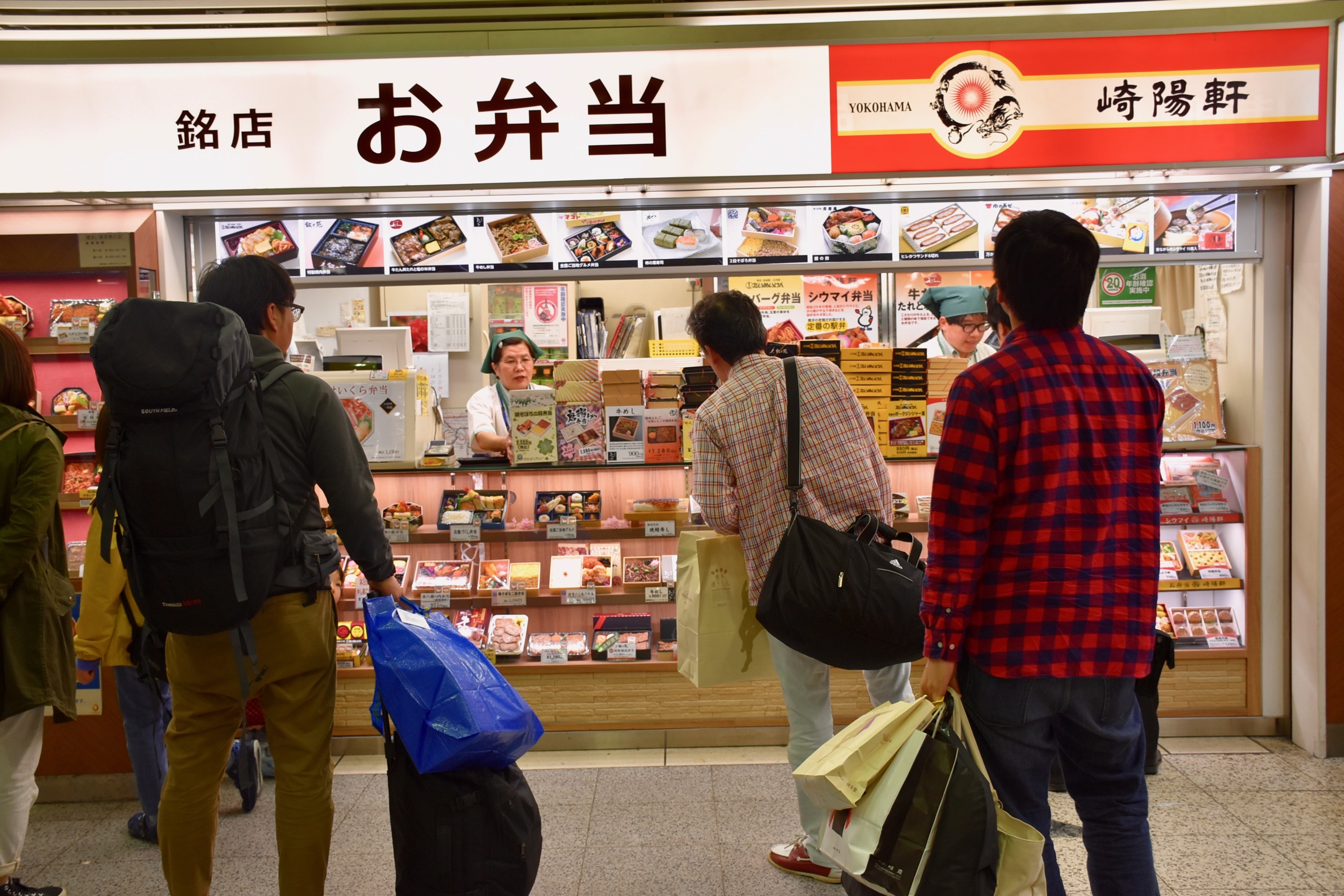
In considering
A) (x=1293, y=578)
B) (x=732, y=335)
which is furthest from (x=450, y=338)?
(x=1293, y=578)

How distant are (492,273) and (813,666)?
2367mm

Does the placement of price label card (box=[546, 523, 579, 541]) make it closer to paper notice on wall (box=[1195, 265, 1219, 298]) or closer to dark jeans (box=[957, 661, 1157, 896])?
dark jeans (box=[957, 661, 1157, 896])

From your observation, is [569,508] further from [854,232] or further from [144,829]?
[144,829]

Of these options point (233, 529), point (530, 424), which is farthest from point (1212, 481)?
point (233, 529)

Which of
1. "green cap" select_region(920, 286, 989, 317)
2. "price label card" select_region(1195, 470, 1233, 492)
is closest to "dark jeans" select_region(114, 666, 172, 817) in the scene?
"green cap" select_region(920, 286, 989, 317)

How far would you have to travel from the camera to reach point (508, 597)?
4.21 meters

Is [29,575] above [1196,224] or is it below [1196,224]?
below

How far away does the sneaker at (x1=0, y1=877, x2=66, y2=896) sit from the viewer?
2949 millimetres

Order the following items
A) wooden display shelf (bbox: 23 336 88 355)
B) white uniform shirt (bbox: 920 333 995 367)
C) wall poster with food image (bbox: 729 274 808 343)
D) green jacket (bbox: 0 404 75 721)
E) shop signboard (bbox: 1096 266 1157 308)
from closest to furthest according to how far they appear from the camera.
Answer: green jacket (bbox: 0 404 75 721), wooden display shelf (bbox: 23 336 88 355), shop signboard (bbox: 1096 266 1157 308), white uniform shirt (bbox: 920 333 995 367), wall poster with food image (bbox: 729 274 808 343)

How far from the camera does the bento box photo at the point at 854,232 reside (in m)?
4.16

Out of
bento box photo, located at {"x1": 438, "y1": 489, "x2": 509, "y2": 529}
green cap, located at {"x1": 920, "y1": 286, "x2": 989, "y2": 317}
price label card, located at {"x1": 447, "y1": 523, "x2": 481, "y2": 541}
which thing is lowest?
price label card, located at {"x1": 447, "y1": 523, "x2": 481, "y2": 541}

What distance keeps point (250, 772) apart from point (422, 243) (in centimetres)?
237

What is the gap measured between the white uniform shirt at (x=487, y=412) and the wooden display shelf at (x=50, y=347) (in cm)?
178

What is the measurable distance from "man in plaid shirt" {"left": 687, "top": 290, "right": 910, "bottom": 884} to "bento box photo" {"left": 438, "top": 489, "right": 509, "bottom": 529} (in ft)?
5.18
